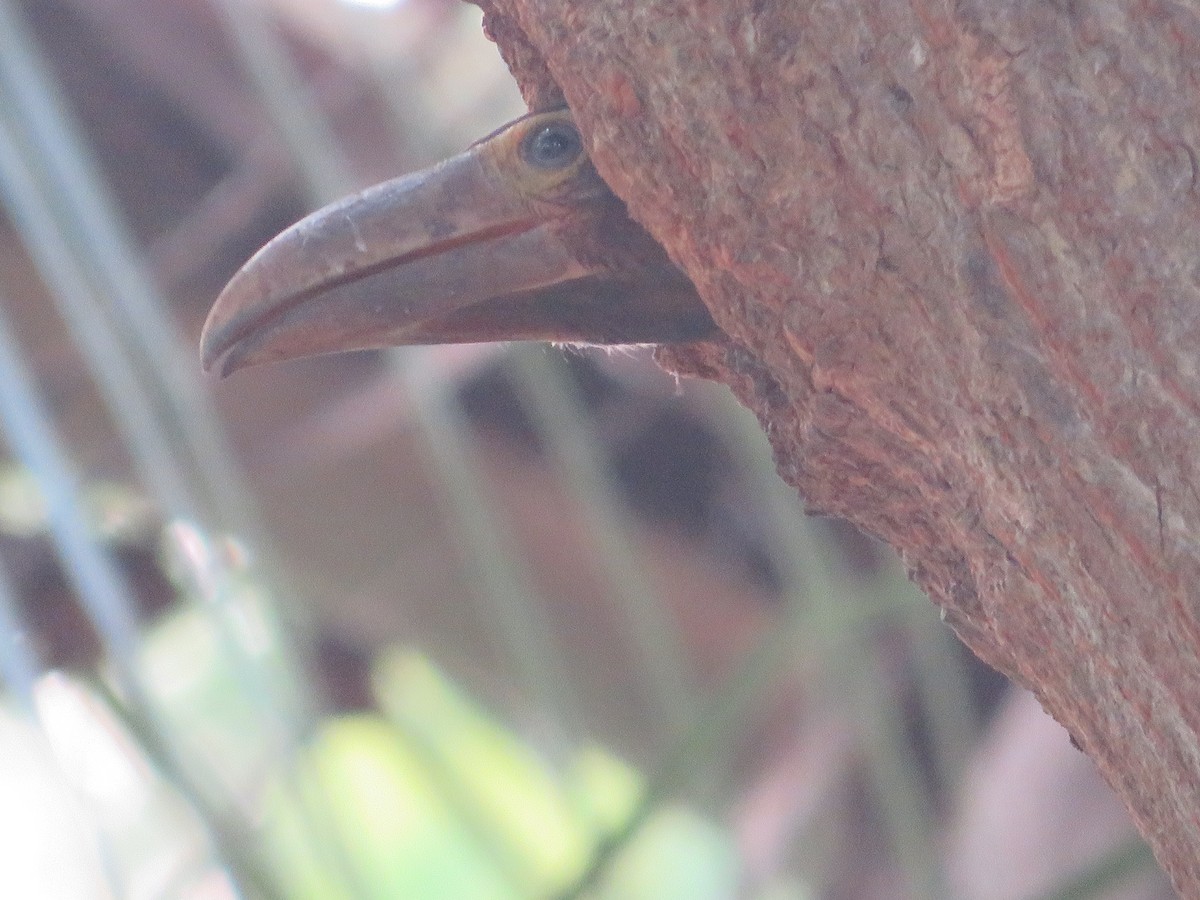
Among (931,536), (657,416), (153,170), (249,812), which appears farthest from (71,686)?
(931,536)

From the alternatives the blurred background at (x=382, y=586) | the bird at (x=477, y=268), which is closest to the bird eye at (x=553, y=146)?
the bird at (x=477, y=268)

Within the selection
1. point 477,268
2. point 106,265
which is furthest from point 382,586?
point 477,268

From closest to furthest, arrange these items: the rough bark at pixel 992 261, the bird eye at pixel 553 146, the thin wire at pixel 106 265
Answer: the rough bark at pixel 992 261 < the bird eye at pixel 553 146 < the thin wire at pixel 106 265

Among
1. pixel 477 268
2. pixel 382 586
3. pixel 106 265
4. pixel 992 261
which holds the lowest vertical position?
pixel 992 261

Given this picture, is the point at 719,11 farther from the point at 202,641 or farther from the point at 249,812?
the point at 202,641

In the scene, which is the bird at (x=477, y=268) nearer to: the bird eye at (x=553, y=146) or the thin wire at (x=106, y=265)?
the bird eye at (x=553, y=146)

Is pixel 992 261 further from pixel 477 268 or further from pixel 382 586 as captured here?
pixel 382 586
